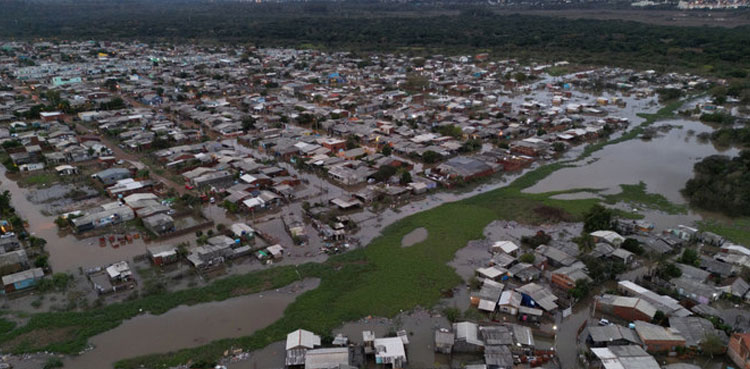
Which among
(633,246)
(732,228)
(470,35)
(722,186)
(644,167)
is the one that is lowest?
(732,228)

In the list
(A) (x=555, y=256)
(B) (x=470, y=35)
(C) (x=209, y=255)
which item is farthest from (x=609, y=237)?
(B) (x=470, y=35)

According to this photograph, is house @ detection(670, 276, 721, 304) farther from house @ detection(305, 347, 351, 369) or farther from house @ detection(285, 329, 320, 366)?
house @ detection(285, 329, 320, 366)

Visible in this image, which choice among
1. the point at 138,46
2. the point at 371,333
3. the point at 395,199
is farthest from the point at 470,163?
the point at 138,46

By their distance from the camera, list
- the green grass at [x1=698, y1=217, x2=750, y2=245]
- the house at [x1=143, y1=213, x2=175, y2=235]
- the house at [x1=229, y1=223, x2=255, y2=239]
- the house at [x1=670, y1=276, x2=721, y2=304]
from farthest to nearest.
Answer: the house at [x1=143, y1=213, x2=175, y2=235] < the house at [x1=229, y1=223, x2=255, y2=239] < the green grass at [x1=698, y1=217, x2=750, y2=245] < the house at [x1=670, y1=276, x2=721, y2=304]

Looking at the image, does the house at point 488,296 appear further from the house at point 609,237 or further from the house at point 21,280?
the house at point 21,280

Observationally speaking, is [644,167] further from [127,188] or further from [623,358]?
[127,188]

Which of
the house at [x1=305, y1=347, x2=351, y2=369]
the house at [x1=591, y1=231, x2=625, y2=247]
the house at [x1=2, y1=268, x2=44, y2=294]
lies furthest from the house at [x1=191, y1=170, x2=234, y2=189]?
the house at [x1=591, y1=231, x2=625, y2=247]
